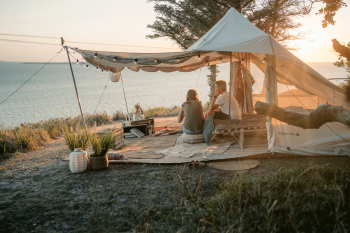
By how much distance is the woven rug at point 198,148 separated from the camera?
4.73 metres

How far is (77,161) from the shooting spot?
12.9 ft

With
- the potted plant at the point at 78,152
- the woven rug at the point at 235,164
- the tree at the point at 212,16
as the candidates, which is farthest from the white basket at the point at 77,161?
the tree at the point at 212,16

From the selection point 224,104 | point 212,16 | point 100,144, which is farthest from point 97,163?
point 212,16

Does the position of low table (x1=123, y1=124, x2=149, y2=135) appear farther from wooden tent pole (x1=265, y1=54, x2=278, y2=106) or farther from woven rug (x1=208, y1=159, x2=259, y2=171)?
wooden tent pole (x1=265, y1=54, x2=278, y2=106)

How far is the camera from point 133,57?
5.52 meters

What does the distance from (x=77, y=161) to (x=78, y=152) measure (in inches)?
5.4

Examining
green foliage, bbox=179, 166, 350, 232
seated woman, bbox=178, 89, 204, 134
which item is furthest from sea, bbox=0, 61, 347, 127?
green foliage, bbox=179, 166, 350, 232

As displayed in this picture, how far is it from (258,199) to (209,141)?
10.00 ft

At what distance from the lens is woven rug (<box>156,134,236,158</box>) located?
4.73 m

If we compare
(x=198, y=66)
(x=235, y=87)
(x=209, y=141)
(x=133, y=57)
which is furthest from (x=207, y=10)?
(x=209, y=141)

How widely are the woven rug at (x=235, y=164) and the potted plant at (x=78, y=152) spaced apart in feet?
6.65

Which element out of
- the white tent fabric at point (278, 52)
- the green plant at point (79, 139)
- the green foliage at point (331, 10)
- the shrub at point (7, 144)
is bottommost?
the shrub at point (7, 144)

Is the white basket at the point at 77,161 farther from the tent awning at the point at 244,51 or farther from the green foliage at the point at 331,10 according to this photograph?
the green foliage at the point at 331,10

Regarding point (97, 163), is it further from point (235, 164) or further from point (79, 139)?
point (235, 164)
